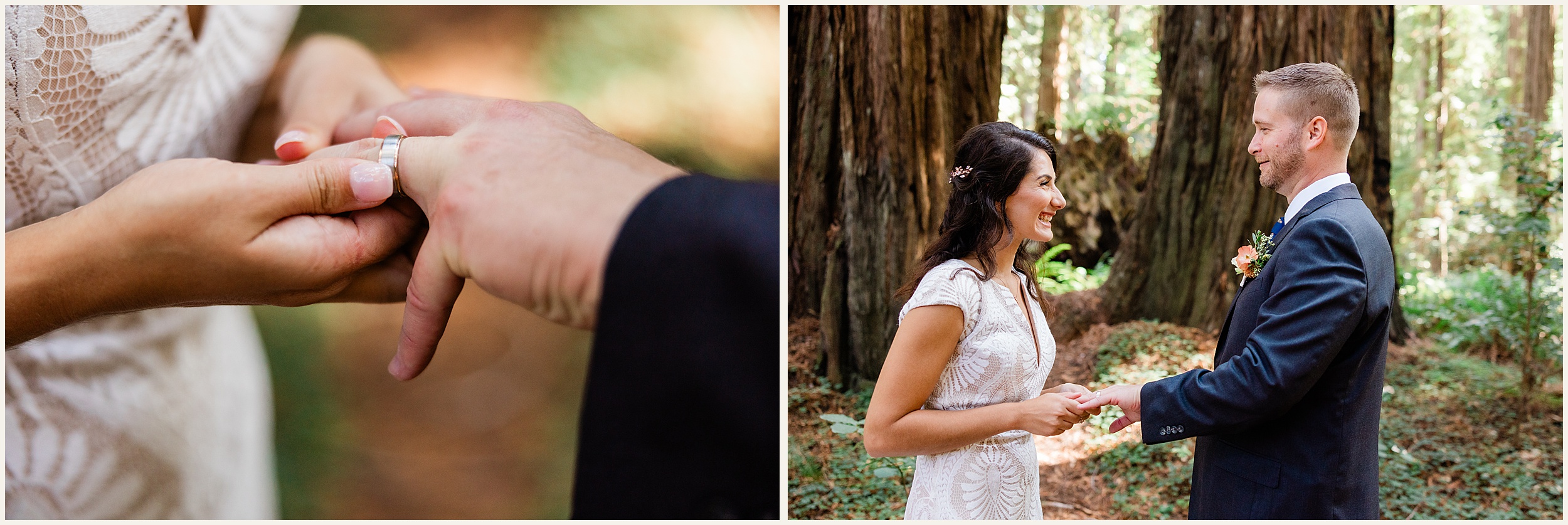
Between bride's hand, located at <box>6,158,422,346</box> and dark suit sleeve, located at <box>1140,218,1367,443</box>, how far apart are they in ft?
4.62

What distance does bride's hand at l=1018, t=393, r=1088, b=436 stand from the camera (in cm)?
150

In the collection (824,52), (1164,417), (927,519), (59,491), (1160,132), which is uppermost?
(824,52)

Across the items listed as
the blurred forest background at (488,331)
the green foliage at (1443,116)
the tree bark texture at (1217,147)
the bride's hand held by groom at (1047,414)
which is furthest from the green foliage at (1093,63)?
the blurred forest background at (488,331)

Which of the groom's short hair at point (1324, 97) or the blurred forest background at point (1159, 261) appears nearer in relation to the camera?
the groom's short hair at point (1324, 97)

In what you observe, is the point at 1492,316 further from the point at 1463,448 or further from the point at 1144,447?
the point at 1144,447

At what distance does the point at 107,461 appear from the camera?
5.14 ft

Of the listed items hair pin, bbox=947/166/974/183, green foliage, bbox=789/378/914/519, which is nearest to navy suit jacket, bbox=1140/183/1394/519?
hair pin, bbox=947/166/974/183

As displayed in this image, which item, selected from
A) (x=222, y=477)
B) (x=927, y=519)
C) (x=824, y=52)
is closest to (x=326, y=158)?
(x=222, y=477)

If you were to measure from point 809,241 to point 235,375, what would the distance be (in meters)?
2.64

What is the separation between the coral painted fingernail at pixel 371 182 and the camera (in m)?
1.34

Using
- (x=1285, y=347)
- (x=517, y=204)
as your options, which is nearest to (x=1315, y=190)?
(x=1285, y=347)

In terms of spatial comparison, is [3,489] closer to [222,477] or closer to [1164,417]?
[222,477]

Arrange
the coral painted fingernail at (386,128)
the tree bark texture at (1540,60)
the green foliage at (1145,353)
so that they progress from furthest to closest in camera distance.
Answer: the tree bark texture at (1540,60) → the green foliage at (1145,353) → the coral painted fingernail at (386,128)

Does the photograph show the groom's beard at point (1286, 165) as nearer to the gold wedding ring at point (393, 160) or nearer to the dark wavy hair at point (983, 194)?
the dark wavy hair at point (983, 194)
